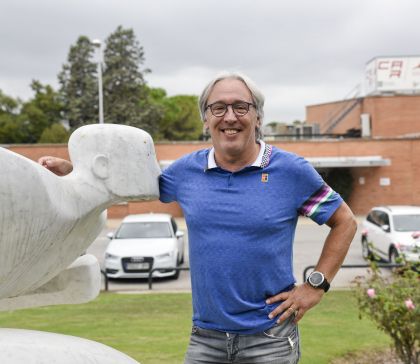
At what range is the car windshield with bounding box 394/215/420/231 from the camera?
14055mm

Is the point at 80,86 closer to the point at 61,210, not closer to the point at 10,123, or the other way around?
the point at 10,123

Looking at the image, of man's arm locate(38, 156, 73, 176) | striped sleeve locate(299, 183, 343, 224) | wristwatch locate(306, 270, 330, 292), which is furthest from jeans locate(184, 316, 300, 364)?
man's arm locate(38, 156, 73, 176)

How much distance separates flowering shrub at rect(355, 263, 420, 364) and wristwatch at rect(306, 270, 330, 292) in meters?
2.90

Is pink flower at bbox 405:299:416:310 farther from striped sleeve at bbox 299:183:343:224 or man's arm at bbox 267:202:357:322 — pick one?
striped sleeve at bbox 299:183:343:224

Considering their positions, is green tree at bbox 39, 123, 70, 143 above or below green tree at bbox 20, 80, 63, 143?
below

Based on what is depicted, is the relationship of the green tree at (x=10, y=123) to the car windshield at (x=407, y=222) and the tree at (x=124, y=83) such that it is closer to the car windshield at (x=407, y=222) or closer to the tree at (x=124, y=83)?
the tree at (x=124, y=83)

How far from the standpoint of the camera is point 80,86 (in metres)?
44.8

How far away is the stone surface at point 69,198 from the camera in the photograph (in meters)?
2.47

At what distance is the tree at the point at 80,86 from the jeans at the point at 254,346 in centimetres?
4164

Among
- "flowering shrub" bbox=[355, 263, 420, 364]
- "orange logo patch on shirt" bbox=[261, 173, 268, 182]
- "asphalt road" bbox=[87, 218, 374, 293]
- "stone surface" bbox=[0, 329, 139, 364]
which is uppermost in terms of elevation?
"orange logo patch on shirt" bbox=[261, 173, 268, 182]

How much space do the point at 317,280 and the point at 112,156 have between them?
1.08m

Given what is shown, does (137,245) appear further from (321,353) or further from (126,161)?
(126,161)

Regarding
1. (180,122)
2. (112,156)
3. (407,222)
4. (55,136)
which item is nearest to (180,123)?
(180,122)

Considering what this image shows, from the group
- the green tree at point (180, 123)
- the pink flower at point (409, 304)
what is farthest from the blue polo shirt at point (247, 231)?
the green tree at point (180, 123)
